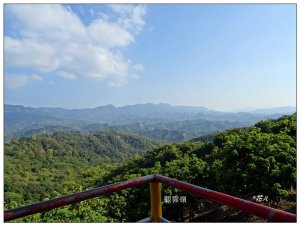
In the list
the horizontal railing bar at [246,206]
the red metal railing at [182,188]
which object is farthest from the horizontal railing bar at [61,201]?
the horizontal railing bar at [246,206]

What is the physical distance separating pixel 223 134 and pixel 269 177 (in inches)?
369

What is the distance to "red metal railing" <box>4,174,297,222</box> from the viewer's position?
0.87 meters

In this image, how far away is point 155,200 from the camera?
139 centimetres

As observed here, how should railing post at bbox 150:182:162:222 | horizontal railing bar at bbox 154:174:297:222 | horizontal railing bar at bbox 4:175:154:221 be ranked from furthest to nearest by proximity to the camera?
1. railing post at bbox 150:182:162:222
2. horizontal railing bar at bbox 4:175:154:221
3. horizontal railing bar at bbox 154:174:297:222

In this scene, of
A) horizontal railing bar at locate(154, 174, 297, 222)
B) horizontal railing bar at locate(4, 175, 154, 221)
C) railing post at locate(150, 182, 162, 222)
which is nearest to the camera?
horizontal railing bar at locate(154, 174, 297, 222)

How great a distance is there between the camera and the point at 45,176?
127 feet

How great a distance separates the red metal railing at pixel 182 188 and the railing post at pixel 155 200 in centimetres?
4

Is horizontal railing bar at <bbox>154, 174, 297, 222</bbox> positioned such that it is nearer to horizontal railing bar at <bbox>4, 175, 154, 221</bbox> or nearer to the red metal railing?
the red metal railing

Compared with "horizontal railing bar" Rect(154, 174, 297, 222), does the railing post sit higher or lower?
lower

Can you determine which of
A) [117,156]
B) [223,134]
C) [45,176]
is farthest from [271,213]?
[117,156]

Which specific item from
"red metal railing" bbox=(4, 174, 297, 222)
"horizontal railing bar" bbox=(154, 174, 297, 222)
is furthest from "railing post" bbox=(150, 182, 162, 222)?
"horizontal railing bar" bbox=(154, 174, 297, 222)

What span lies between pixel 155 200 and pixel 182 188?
0.84 feet

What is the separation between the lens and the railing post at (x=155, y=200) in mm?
1375

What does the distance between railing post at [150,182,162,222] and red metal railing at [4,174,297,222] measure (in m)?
0.04
